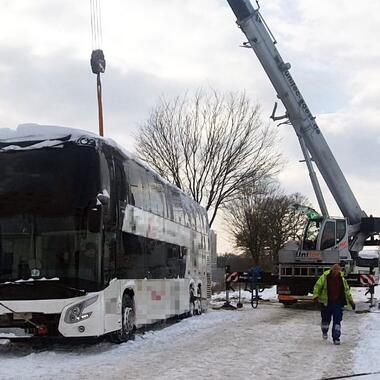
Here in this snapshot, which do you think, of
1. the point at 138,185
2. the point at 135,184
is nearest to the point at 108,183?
the point at 135,184

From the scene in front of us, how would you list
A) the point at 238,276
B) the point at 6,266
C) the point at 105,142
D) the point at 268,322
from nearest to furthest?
Result: the point at 6,266 → the point at 105,142 → the point at 268,322 → the point at 238,276

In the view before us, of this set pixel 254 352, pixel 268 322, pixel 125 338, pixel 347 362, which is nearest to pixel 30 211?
pixel 125 338

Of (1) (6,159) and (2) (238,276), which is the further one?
(2) (238,276)

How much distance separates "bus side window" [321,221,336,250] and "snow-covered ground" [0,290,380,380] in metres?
7.53

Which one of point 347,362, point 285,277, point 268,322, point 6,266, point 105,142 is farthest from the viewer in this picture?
point 285,277

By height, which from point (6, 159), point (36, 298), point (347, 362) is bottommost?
point (347, 362)

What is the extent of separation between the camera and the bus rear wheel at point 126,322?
12.4 m

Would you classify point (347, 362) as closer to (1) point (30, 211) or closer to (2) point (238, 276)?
(1) point (30, 211)

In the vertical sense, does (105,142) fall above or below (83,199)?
above

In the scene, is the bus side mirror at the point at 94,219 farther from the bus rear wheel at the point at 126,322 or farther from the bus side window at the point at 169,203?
the bus side window at the point at 169,203

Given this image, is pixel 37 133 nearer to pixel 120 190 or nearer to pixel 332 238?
pixel 120 190

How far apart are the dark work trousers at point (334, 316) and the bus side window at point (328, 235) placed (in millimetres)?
10598

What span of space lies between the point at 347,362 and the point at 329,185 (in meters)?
14.0

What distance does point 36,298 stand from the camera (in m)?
11.0
